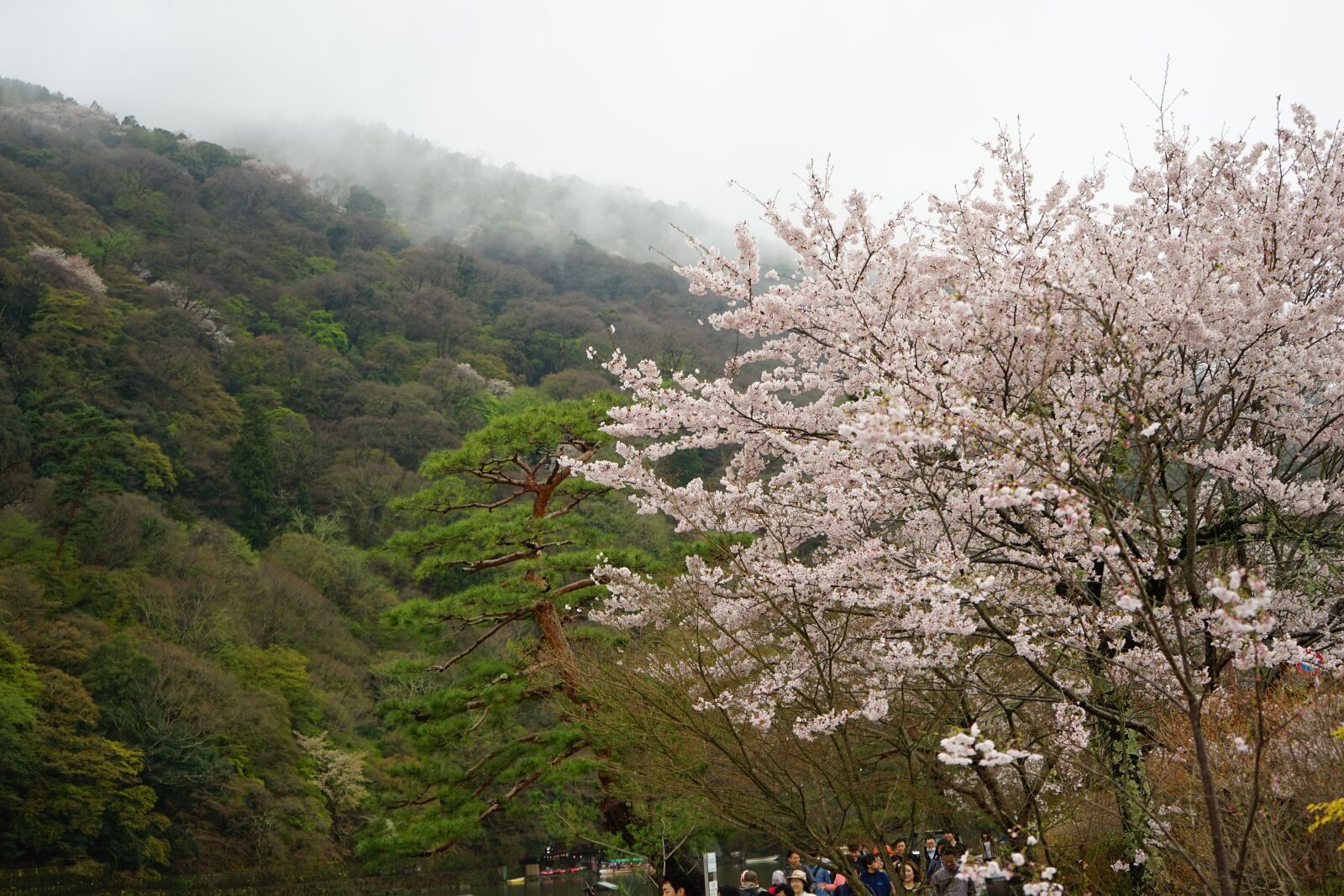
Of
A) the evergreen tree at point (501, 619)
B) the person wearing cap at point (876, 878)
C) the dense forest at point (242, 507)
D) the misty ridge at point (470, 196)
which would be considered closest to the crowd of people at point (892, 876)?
the person wearing cap at point (876, 878)

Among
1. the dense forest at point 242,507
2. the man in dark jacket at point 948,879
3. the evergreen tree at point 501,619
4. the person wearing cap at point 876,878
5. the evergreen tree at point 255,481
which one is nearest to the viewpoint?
the man in dark jacket at point 948,879

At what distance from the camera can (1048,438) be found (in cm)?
382

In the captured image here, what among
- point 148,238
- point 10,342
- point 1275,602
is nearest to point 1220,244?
point 1275,602

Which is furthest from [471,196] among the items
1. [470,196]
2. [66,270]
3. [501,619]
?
[501,619]

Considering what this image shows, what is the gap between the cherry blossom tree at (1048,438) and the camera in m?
4.59

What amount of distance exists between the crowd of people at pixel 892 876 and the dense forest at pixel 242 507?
3350mm

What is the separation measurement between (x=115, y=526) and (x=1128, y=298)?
29.9 m

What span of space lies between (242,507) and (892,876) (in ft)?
122

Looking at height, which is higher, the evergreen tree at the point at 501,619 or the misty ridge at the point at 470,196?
the misty ridge at the point at 470,196

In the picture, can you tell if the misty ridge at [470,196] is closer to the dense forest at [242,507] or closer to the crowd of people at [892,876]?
the dense forest at [242,507]

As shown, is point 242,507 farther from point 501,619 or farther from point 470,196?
point 470,196

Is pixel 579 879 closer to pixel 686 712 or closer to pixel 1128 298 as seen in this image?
pixel 686 712

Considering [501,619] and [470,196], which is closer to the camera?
[501,619]

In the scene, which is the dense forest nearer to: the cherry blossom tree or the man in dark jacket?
the cherry blossom tree
